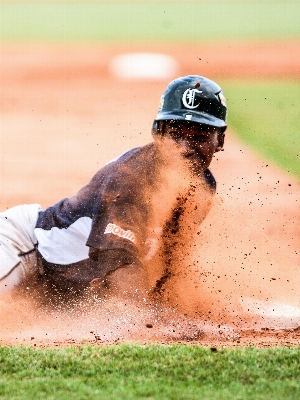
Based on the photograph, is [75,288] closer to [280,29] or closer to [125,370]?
[125,370]

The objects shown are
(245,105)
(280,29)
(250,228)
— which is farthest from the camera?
(280,29)

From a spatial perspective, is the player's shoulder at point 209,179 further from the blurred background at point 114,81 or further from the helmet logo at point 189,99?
the blurred background at point 114,81

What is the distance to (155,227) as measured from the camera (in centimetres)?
616

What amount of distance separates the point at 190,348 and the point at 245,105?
14550mm

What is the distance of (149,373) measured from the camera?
4406 millimetres

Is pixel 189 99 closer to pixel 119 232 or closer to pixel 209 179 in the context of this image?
pixel 209 179

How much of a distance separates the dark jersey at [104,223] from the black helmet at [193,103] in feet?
1.45

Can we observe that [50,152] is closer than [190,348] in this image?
No

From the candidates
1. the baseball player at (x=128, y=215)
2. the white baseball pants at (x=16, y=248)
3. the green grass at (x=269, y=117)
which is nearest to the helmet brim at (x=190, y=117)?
the baseball player at (x=128, y=215)

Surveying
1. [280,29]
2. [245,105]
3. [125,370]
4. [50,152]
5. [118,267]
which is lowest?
[125,370]

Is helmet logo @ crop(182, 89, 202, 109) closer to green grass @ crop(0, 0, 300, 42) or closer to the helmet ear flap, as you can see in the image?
the helmet ear flap

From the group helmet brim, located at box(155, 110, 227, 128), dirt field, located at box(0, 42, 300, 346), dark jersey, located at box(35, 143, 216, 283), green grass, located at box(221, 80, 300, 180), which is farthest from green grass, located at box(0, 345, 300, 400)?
green grass, located at box(221, 80, 300, 180)

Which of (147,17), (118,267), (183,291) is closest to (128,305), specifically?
(118,267)

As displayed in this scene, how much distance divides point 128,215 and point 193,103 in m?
1.22
